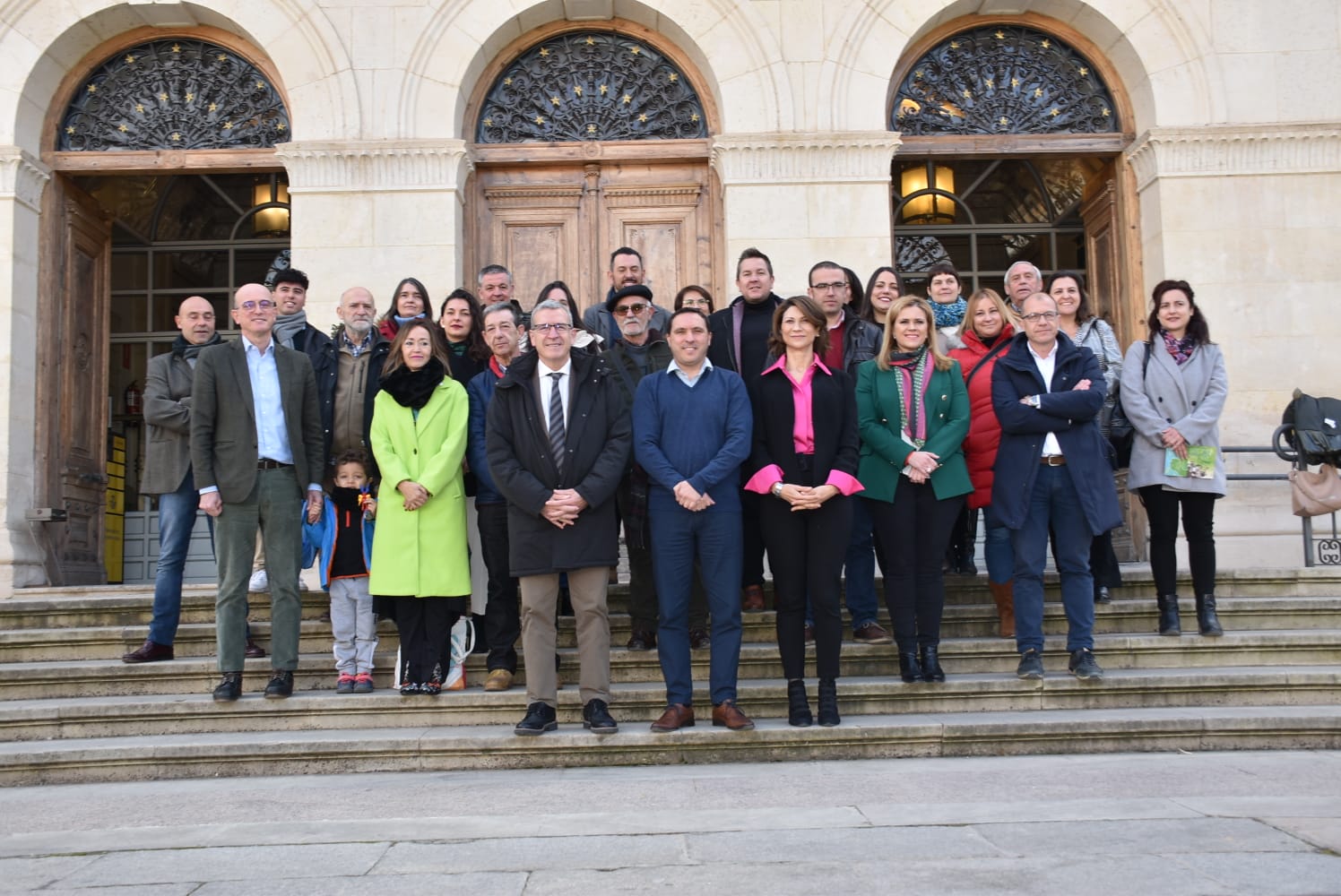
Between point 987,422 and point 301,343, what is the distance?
424 centimetres

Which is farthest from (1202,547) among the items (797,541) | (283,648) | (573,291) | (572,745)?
(573,291)

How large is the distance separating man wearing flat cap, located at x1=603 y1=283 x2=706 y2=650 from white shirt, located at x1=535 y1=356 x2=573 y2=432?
0.47 meters

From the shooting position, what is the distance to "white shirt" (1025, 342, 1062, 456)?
6.74 meters

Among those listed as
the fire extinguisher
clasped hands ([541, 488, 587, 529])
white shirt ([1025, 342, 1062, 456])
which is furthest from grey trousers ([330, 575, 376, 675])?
the fire extinguisher

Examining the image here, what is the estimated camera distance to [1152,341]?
24.6 feet

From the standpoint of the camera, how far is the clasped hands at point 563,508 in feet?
19.9

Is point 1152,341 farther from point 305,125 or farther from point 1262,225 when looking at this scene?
point 305,125

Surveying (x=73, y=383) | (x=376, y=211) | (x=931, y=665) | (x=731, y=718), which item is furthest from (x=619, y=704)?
→ (x=73, y=383)

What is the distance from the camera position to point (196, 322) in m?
7.68

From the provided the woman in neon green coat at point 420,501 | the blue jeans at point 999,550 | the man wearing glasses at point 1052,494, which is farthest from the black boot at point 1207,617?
the woman in neon green coat at point 420,501

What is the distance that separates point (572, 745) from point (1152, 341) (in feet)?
14.1

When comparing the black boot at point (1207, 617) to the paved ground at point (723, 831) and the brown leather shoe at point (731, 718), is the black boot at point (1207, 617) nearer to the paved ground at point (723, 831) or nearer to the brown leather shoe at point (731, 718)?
the paved ground at point (723, 831)

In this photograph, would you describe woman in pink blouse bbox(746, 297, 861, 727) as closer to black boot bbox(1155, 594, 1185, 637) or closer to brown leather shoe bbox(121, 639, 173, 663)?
black boot bbox(1155, 594, 1185, 637)

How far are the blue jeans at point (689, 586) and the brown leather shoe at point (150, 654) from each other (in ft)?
10.3
